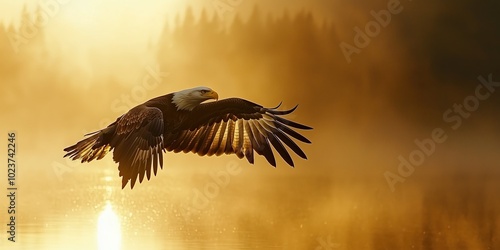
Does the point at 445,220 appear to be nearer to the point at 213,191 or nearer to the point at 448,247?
the point at 448,247

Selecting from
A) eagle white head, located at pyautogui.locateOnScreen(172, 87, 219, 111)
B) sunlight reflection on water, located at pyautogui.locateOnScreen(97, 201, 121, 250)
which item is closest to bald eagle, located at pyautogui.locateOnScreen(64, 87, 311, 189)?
eagle white head, located at pyautogui.locateOnScreen(172, 87, 219, 111)

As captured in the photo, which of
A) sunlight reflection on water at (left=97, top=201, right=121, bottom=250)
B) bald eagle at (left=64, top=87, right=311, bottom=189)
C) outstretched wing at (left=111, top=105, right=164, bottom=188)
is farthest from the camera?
sunlight reflection on water at (left=97, top=201, right=121, bottom=250)

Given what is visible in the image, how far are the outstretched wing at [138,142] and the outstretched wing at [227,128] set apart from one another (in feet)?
2.93

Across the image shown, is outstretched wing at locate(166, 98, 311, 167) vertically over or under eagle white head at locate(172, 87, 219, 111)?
under

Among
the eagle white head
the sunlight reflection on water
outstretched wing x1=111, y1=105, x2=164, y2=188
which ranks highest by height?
the eagle white head

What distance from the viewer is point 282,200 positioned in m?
18.7

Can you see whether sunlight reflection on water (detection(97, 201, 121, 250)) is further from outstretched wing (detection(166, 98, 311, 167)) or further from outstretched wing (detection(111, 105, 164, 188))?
outstretched wing (detection(111, 105, 164, 188))

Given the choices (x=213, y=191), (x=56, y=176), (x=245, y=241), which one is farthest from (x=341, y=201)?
(x=56, y=176)

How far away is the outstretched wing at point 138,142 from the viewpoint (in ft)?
26.7

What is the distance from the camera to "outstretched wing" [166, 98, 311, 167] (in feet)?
30.8

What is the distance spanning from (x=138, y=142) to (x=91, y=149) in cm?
95

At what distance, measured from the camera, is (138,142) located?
327 inches

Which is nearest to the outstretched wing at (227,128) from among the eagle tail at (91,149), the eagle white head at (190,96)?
the eagle white head at (190,96)

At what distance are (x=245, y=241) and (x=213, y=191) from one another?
5251 millimetres
